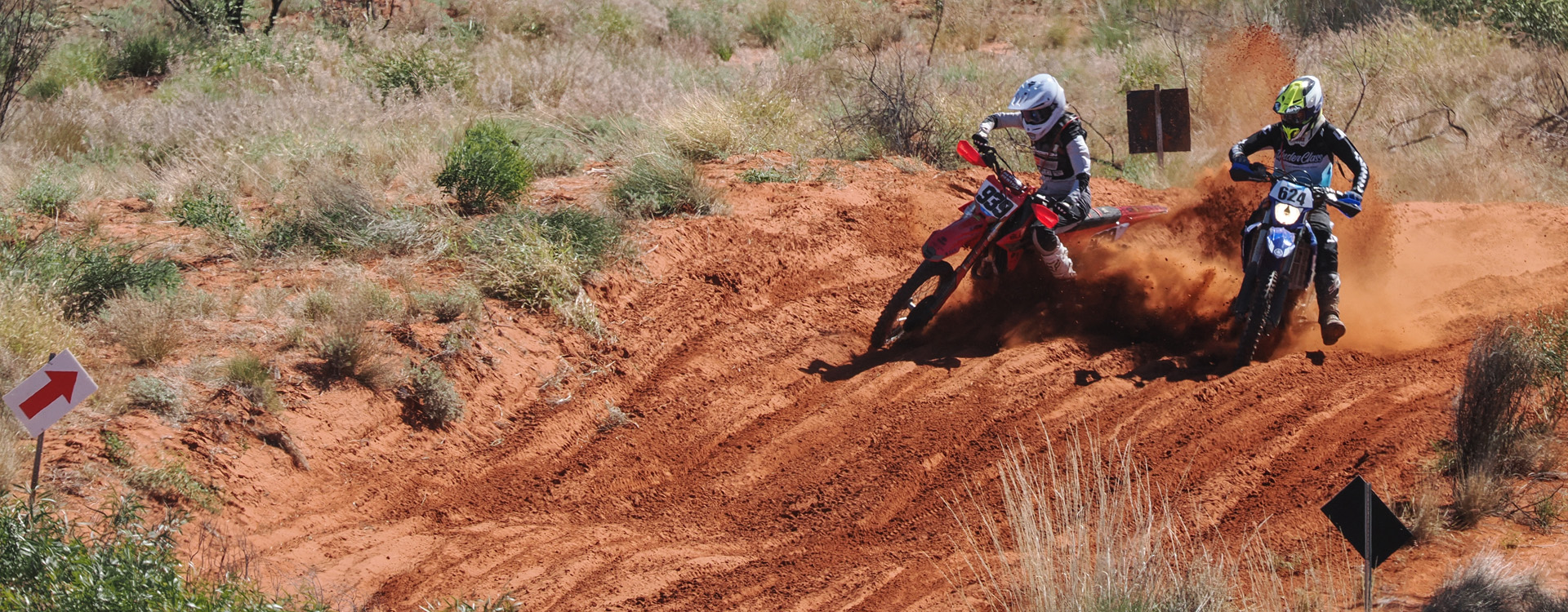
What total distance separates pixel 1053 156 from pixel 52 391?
6.38 meters

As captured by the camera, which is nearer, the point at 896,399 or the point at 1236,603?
the point at 1236,603

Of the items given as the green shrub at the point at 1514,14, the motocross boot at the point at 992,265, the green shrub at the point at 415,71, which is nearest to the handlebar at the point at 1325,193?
the motocross boot at the point at 992,265

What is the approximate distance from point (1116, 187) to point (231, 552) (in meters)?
9.42

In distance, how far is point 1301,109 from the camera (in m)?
8.19

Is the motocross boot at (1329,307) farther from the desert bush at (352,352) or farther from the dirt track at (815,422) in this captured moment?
the desert bush at (352,352)

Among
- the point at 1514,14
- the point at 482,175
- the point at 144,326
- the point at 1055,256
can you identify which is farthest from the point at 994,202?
the point at 1514,14

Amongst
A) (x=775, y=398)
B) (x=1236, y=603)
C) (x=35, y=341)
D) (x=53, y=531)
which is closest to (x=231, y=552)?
(x=53, y=531)

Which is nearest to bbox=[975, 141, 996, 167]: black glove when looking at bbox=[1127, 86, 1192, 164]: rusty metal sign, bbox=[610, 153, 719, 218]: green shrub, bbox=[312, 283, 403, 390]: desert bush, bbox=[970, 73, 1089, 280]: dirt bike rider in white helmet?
bbox=[970, 73, 1089, 280]: dirt bike rider in white helmet

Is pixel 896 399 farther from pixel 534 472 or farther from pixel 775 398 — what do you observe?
pixel 534 472

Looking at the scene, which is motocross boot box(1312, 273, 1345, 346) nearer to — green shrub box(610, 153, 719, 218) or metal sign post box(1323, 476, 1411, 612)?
metal sign post box(1323, 476, 1411, 612)

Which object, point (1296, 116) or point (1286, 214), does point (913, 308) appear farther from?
point (1296, 116)

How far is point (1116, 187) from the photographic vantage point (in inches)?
481

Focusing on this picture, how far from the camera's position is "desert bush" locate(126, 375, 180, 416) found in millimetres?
6461

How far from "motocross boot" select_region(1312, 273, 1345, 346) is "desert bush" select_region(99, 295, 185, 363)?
296 inches
